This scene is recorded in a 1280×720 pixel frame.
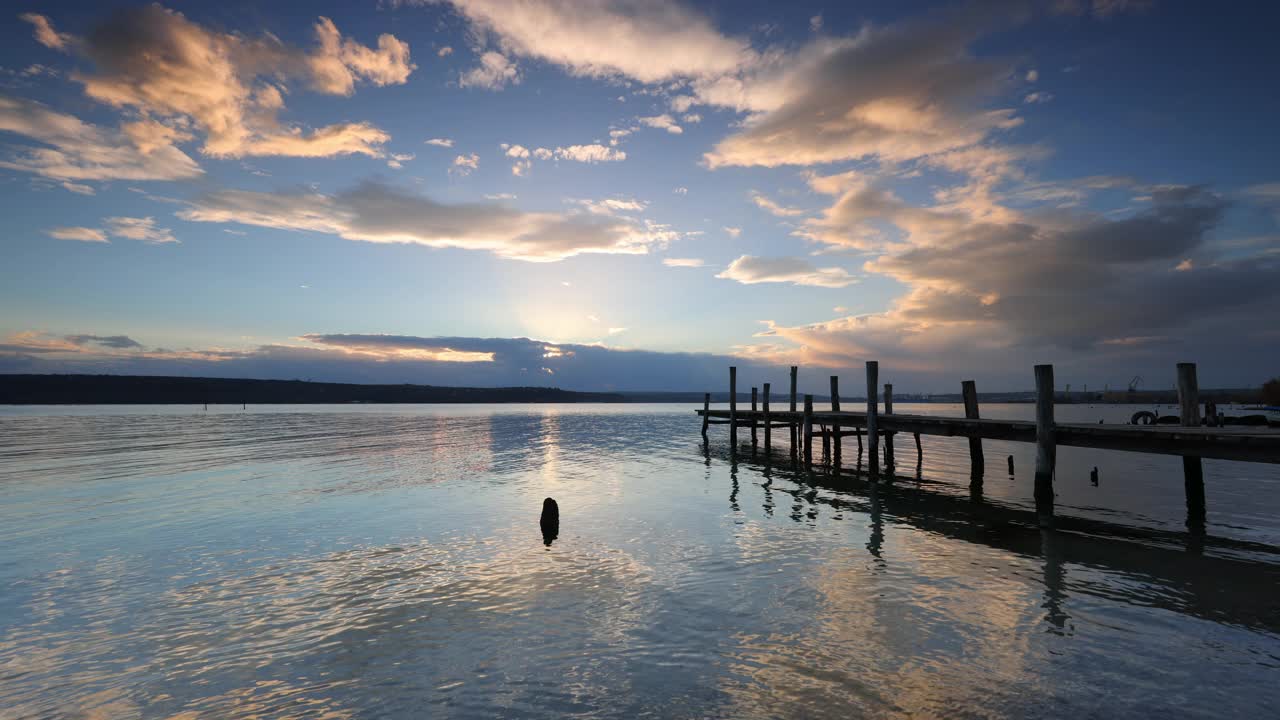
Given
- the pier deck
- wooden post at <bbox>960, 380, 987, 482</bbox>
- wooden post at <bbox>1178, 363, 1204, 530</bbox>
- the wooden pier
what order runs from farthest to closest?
wooden post at <bbox>960, 380, 987, 482</bbox>
wooden post at <bbox>1178, 363, 1204, 530</bbox>
the wooden pier
the pier deck

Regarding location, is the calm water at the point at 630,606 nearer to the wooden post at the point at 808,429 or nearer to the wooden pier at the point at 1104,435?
the wooden pier at the point at 1104,435

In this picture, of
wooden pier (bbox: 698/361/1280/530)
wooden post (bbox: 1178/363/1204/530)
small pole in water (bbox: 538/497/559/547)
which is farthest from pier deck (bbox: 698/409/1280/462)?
small pole in water (bbox: 538/497/559/547)

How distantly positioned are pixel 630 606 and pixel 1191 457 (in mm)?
18881

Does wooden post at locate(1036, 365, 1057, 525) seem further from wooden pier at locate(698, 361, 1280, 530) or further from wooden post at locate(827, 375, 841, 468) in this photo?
wooden post at locate(827, 375, 841, 468)

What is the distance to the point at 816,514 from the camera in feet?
59.3

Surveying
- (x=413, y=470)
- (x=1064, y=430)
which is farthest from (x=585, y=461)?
(x=1064, y=430)

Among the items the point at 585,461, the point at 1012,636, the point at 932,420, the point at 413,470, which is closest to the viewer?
the point at 1012,636

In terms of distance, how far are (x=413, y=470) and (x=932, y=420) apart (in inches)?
937

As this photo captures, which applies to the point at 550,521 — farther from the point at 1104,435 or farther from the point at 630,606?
the point at 1104,435

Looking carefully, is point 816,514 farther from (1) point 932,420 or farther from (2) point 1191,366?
(2) point 1191,366

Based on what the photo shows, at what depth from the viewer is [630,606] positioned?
32.2 feet

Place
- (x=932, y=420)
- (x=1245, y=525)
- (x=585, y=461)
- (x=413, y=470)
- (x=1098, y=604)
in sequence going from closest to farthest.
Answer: (x=1098, y=604) < (x=1245, y=525) < (x=932, y=420) < (x=413, y=470) < (x=585, y=461)

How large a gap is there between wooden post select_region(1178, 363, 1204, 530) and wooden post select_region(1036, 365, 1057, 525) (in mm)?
3245

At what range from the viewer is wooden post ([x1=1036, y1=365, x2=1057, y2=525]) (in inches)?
727
